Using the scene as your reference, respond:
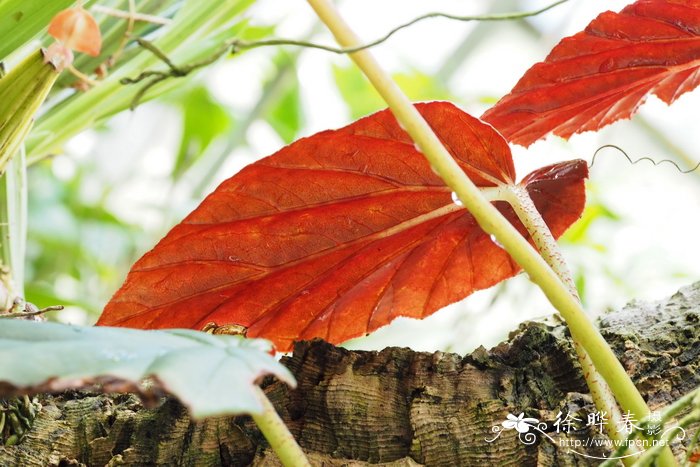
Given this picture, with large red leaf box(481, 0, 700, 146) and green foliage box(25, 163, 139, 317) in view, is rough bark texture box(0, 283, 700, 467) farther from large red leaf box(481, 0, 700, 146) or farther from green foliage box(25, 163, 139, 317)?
green foliage box(25, 163, 139, 317)

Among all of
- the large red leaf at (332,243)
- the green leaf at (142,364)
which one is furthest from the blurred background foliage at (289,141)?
the green leaf at (142,364)

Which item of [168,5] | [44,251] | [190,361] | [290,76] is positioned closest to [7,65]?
[168,5]

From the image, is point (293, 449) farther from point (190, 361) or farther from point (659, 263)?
point (659, 263)

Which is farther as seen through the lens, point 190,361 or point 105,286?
point 105,286

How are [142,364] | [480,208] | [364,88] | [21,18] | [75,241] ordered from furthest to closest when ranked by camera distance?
1. [364,88]
2. [75,241]
3. [21,18]
4. [480,208]
5. [142,364]

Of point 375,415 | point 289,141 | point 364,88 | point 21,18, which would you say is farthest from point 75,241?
point 375,415

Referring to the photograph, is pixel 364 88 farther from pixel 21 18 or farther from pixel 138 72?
pixel 21 18
